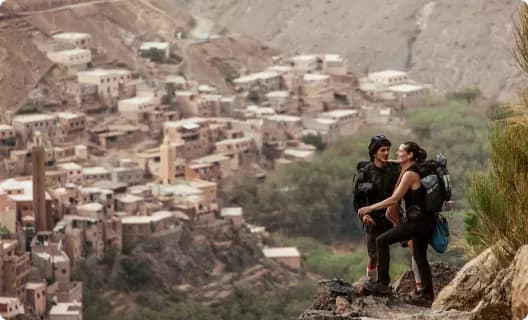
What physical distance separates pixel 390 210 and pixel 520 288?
1.17m

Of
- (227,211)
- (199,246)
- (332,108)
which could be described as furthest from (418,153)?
(332,108)

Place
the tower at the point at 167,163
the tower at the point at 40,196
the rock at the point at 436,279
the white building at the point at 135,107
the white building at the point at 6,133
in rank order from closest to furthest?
the rock at the point at 436,279 → the tower at the point at 40,196 → the tower at the point at 167,163 → the white building at the point at 6,133 → the white building at the point at 135,107

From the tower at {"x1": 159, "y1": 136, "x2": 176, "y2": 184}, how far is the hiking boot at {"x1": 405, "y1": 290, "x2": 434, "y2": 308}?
938 inches

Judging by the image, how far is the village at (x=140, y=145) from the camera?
25656mm

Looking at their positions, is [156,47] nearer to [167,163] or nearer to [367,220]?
[167,163]

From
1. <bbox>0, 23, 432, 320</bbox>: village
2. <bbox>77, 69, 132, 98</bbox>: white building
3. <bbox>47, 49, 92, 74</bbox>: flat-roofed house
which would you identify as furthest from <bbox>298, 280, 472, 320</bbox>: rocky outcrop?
<bbox>47, 49, 92, 74</bbox>: flat-roofed house

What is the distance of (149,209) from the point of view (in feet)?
92.8

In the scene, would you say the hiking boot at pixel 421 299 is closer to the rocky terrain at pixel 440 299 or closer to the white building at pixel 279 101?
the rocky terrain at pixel 440 299

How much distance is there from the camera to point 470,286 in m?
6.79

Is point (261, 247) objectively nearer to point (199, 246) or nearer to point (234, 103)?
point (199, 246)

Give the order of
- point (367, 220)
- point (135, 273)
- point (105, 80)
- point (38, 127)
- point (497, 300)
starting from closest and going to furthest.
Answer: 1. point (497, 300)
2. point (367, 220)
3. point (135, 273)
4. point (38, 127)
5. point (105, 80)

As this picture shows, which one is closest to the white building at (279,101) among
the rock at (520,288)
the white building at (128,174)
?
the white building at (128,174)

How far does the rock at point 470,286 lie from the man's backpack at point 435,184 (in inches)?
12.3

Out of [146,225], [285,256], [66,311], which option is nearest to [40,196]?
[146,225]
